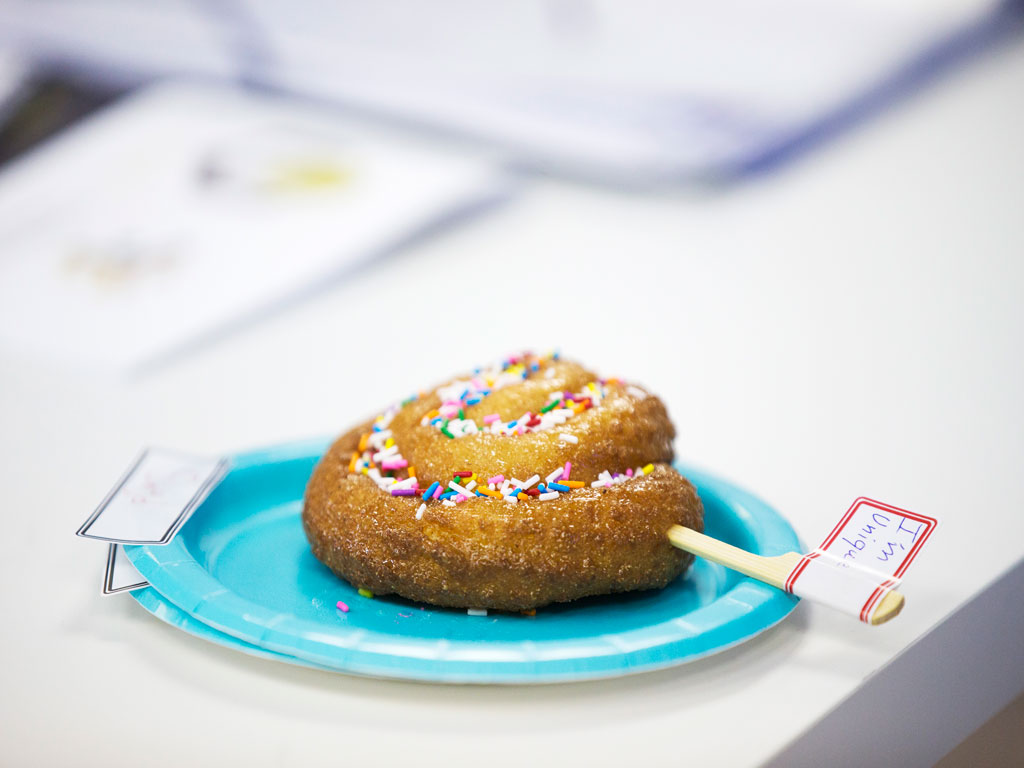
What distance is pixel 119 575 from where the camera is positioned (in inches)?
87.6

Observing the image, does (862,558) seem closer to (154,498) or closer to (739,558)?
(739,558)

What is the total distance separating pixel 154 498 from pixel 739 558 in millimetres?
1398

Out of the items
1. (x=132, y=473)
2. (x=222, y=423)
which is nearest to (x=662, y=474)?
(x=132, y=473)

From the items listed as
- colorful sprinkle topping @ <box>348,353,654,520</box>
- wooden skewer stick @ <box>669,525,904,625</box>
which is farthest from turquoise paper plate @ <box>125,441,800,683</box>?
colorful sprinkle topping @ <box>348,353,654,520</box>

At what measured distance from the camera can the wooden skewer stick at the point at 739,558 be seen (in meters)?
2.05

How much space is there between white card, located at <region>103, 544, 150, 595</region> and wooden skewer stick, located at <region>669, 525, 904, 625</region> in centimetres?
118

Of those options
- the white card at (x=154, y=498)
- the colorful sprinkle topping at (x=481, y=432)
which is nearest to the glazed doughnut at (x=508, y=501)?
the colorful sprinkle topping at (x=481, y=432)

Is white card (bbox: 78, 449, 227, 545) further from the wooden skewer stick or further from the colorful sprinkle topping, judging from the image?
the wooden skewer stick

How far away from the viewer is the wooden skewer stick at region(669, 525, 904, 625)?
2051 millimetres

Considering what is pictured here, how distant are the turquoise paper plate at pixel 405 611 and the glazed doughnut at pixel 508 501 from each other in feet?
0.21

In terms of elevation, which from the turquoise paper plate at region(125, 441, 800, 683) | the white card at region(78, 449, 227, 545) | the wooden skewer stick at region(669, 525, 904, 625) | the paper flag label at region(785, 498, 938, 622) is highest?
the paper flag label at region(785, 498, 938, 622)

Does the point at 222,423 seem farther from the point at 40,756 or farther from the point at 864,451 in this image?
the point at 864,451

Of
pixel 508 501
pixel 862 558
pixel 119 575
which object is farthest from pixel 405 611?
pixel 862 558

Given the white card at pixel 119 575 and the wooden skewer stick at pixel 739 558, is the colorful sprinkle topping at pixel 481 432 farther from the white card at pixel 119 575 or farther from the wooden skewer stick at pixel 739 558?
the white card at pixel 119 575
